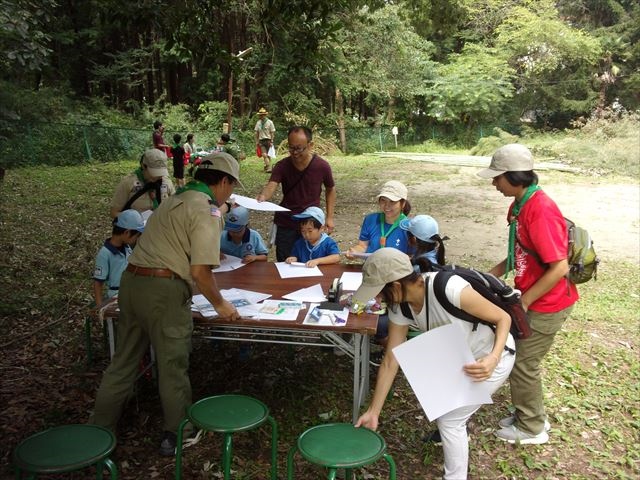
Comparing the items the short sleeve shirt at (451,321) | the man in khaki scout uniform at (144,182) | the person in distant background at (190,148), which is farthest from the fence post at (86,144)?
the short sleeve shirt at (451,321)

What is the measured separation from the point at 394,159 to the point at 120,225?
54.2 feet

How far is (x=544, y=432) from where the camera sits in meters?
3.38

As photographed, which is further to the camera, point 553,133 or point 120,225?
point 553,133

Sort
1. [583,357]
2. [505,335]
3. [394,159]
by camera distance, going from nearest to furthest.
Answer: [505,335], [583,357], [394,159]

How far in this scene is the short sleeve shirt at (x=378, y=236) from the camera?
4102 millimetres

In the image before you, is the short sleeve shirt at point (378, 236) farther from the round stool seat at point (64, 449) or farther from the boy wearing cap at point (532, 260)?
the round stool seat at point (64, 449)

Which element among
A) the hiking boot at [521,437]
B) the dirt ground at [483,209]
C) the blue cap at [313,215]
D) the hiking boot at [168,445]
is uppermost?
the blue cap at [313,215]

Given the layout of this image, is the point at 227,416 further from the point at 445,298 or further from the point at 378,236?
the point at 378,236

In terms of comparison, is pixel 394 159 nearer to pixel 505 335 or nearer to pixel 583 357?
pixel 583 357

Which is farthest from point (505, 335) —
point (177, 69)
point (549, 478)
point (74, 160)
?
point (177, 69)

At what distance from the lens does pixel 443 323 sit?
7.91ft

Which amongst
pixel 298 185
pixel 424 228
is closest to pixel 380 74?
pixel 298 185

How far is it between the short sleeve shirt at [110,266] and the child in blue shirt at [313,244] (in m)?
1.27

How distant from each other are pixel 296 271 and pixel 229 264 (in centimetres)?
60
